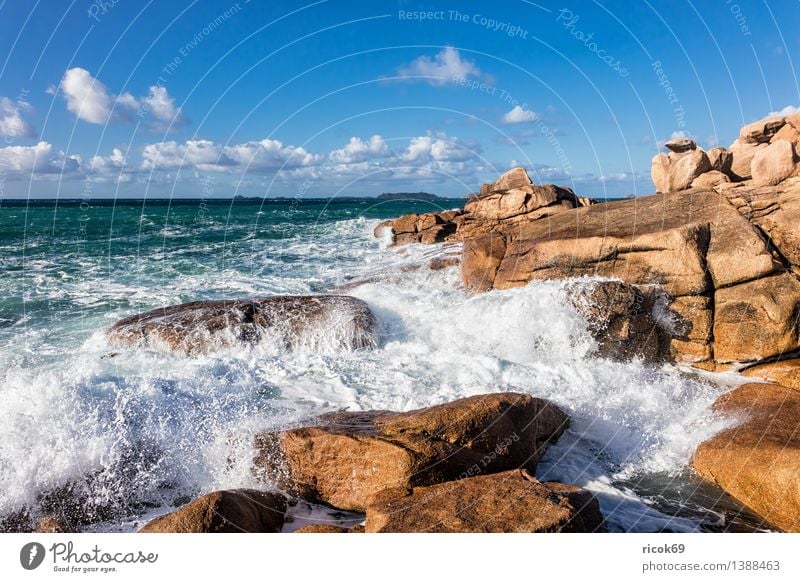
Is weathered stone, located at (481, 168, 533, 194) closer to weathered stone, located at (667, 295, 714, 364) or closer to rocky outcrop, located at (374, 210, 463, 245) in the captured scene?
rocky outcrop, located at (374, 210, 463, 245)

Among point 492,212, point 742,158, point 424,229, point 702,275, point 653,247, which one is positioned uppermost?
point 742,158

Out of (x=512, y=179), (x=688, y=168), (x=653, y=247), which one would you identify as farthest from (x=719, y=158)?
(x=512, y=179)

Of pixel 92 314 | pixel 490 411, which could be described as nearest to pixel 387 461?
pixel 490 411

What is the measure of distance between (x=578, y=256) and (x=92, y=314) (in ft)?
46.1

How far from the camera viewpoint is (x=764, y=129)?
21.4 m

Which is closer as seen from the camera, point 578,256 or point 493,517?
point 493,517

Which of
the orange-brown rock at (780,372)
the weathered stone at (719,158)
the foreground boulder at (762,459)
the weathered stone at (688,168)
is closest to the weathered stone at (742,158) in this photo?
the weathered stone at (719,158)

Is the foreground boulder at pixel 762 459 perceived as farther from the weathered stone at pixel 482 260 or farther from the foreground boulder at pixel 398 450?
the weathered stone at pixel 482 260

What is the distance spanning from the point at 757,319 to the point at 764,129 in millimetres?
15257

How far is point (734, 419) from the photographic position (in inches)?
312

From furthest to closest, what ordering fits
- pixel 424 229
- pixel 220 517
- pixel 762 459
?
pixel 424 229 → pixel 762 459 → pixel 220 517

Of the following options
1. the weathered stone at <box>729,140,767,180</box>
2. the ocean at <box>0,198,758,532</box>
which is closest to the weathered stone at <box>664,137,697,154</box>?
the weathered stone at <box>729,140,767,180</box>

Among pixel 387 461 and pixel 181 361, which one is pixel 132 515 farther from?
pixel 181 361

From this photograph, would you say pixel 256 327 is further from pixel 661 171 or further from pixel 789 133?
pixel 789 133
